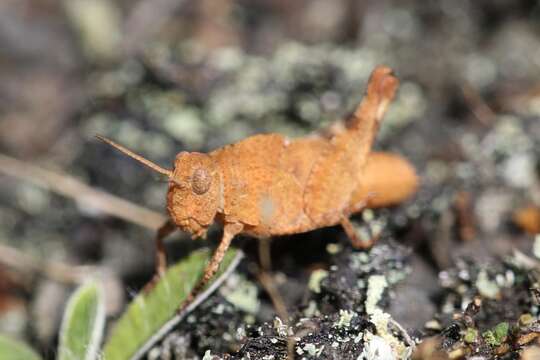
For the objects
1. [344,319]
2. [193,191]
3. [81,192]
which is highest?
[81,192]

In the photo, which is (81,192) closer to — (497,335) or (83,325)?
(83,325)

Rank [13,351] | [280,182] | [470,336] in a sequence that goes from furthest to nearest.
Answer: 1. [13,351]
2. [280,182]
3. [470,336]

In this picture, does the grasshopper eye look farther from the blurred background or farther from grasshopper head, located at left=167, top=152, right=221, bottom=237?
the blurred background

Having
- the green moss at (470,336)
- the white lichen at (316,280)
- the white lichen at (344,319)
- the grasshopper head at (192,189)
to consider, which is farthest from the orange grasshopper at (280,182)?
the green moss at (470,336)

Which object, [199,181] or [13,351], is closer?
[199,181]

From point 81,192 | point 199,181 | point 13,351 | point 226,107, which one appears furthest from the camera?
point 226,107

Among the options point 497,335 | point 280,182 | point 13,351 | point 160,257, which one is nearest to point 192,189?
point 280,182

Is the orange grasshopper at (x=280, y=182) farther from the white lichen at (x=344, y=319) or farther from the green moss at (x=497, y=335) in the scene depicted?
the green moss at (x=497, y=335)

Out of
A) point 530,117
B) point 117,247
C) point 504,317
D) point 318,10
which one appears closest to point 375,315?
point 504,317

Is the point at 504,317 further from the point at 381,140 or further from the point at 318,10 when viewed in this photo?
the point at 318,10
